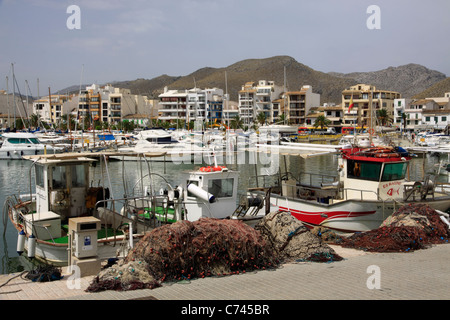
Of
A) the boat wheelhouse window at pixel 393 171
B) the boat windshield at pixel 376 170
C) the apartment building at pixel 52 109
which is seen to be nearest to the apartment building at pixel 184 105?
the apartment building at pixel 52 109

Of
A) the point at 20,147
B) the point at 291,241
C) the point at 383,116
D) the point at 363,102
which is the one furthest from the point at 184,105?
the point at 291,241

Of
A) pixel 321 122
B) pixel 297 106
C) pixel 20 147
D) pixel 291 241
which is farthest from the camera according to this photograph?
pixel 297 106

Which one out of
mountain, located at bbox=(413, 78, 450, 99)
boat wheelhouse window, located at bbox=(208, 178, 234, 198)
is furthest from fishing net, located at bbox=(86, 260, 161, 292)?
mountain, located at bbox=(413, 78, 450, 99)

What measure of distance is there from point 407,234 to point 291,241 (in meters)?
3.18

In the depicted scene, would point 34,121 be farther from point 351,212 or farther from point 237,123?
point 351,212

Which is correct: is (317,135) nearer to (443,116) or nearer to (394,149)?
(443,116)

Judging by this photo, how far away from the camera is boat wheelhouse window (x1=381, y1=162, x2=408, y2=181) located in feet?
54.3

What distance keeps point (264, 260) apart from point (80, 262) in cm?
382

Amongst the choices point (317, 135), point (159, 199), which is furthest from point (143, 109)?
point (159, 199)

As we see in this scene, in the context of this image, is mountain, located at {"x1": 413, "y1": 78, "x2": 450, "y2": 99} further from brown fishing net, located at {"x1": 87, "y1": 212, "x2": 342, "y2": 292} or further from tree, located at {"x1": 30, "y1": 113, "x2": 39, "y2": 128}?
brown fishing net, located at {"x1": 87, "y1": 212, "x2": 342, "y2": 292}

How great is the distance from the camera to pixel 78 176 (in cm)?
1476

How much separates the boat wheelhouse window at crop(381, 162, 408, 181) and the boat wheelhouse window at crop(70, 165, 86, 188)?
A: 10.1m

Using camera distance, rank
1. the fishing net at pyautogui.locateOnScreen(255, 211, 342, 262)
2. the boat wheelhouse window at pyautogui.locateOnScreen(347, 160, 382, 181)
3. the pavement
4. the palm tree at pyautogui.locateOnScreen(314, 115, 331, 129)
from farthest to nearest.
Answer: the palm tree at pyautogui.locateOnScreen(314, 115, 331, 129)
the boat wheelhouse window at pyautogui.locateOnScreen(347, 160, 382, 181)
the fishing net at pyautogui.locateOnScreen(255, 211, 342, 262)
the pavement
